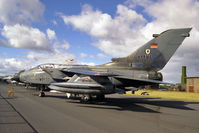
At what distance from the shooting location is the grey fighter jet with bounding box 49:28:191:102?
11.9m

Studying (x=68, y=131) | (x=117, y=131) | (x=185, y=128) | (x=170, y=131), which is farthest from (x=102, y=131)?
(x=185, y=128)

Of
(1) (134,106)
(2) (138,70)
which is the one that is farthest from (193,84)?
(1) (134,106)

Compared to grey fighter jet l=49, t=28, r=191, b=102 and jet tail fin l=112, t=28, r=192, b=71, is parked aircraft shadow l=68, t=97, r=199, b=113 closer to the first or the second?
grey fighter jet l=49, t=28, r=191, b=102

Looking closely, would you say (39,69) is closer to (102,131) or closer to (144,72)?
(144,72)

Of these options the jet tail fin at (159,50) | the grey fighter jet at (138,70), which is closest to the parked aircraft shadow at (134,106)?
the grey fighter jet at (138,70)

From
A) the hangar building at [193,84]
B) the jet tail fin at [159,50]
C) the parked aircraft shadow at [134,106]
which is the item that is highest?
the jet tail fin at [159,50]

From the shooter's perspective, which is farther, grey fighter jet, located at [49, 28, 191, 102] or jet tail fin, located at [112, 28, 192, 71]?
jet tail fin, located at [112, 28, 192, 71]

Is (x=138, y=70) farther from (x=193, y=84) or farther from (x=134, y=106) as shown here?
(x=193, y=84)

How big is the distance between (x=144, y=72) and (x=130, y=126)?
6917mm

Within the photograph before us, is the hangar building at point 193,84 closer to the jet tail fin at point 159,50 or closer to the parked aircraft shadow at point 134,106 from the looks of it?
the parked aircraft shadow at point 134,106

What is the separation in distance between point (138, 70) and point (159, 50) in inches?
85.7

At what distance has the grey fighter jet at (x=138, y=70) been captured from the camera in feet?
39.1

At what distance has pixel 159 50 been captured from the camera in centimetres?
1276

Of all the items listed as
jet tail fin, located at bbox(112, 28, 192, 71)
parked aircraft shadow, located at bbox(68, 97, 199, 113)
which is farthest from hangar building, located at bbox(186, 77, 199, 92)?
jet tail fin, located at bbox(112, 28, 192, 71)
